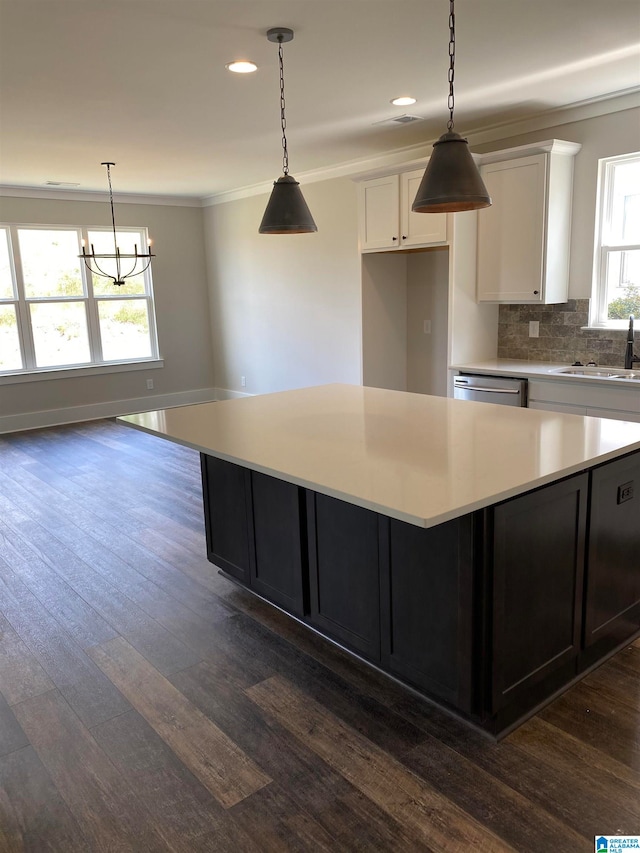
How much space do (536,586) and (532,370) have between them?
2463 millimetres

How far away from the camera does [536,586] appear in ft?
6.89

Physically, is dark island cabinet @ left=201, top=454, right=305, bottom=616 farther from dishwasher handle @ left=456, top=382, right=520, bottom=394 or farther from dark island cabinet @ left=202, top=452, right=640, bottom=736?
dishwasher handle @ left=456, top=382, right=520, bottom=394

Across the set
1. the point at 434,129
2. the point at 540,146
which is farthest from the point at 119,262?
the point at 540,146

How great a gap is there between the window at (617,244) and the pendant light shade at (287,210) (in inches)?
94.4

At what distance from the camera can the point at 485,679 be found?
2010mm

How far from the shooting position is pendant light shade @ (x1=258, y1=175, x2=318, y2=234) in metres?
2.97

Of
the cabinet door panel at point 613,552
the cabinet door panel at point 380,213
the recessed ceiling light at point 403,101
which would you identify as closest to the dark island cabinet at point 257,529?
the cabinet door panel at point 613,552

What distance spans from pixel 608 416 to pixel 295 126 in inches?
114

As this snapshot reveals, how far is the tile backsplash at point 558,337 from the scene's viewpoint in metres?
4.37

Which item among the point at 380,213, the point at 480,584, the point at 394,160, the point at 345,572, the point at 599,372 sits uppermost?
the point at 394,160

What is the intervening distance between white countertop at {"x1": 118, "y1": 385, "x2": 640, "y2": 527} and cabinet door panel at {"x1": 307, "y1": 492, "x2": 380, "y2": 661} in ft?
0.91

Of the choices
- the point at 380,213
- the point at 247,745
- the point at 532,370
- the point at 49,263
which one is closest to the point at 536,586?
the point at 247,745

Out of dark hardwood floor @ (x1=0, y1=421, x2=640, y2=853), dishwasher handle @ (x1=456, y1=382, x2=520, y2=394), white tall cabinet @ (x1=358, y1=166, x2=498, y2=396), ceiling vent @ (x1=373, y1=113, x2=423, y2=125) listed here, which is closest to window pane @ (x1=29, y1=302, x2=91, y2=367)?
white tall cabinet @ (x1=358, y1=166, x2=498, y2=396)

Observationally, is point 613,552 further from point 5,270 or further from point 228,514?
point 5,270
